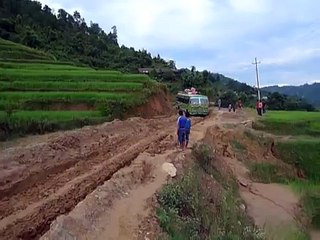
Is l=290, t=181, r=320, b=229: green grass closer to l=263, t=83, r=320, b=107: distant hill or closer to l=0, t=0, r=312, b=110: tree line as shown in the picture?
l=0, t=0, r=312, b=110: tree line

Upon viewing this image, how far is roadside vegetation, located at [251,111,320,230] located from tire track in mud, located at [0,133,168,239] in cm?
1027

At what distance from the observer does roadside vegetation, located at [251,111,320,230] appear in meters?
23.4

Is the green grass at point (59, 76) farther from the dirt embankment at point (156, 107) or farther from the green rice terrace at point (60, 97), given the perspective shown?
the dirt embankment at point (156, 107)

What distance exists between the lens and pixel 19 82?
32.5 metres

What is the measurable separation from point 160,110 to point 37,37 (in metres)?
29.9

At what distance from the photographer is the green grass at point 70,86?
1262 inches

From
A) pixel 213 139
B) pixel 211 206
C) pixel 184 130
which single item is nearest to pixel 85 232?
pixel 211 206

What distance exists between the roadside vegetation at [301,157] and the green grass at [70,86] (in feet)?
30.7

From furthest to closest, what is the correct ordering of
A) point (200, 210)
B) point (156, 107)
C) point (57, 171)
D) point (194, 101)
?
point (194, 101), point (156, 107), point (57, 171), point (200, 210)

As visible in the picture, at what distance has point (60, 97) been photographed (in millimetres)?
30906

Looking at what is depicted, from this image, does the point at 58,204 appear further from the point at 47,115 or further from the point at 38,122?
the point at 47,115

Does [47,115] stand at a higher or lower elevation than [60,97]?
lower

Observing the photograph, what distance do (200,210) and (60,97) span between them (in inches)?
771

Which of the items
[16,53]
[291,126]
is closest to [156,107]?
[291,126]
